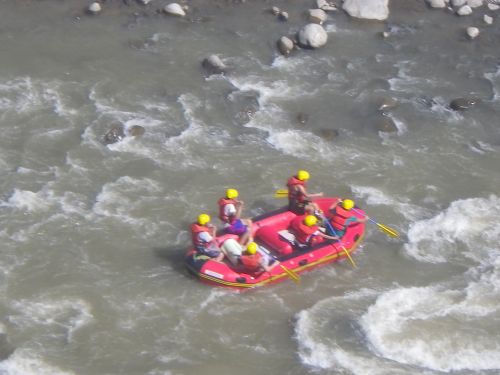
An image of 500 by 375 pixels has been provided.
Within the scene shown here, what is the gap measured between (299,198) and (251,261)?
1893mm

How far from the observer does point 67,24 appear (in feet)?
66.4

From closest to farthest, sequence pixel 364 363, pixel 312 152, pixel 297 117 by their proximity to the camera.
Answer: pixel 364 363 → pixel 312 152 → pixel 297 117

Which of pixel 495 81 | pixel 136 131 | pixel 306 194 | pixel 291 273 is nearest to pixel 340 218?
pixel 306 194

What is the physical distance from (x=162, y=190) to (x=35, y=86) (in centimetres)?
497

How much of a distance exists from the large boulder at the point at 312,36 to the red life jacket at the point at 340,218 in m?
7.66

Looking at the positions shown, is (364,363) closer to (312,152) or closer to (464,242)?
(464,242)

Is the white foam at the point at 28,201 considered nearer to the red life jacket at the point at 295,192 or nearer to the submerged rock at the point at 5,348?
the submerged rock at the point at 5,348

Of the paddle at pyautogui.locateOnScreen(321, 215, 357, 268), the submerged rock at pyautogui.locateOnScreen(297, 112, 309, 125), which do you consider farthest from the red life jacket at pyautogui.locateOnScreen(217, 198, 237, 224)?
the submerged rock at pyautogui.locateOnScreen(297, 112, 309, 125)

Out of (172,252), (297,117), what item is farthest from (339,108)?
(172,252)

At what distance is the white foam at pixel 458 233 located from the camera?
44.9 ft

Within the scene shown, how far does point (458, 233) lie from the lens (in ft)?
46.3

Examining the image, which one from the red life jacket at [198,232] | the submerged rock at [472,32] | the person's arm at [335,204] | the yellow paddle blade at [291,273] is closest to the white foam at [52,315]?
the red life jacket at [198,232]

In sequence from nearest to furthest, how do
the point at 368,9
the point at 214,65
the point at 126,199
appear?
A: the point at 126,199, the point at 214,65, the point at 368,9

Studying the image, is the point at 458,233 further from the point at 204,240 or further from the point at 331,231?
the point at 204,240
